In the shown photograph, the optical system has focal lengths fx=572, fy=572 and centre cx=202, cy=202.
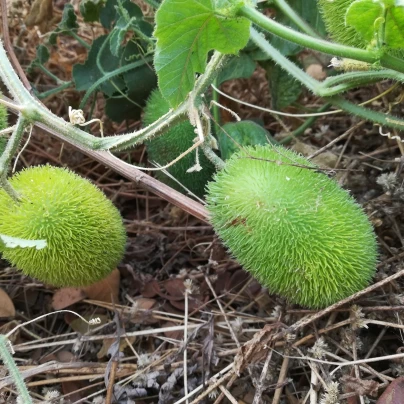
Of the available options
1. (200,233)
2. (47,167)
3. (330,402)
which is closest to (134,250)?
(200,233)

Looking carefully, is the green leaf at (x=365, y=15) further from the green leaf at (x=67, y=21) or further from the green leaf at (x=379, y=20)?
the green leaf at (x=67, y=21)

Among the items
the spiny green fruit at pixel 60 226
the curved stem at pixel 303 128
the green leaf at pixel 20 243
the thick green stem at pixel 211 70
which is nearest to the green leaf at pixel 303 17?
the curved stem at pixel 303 128

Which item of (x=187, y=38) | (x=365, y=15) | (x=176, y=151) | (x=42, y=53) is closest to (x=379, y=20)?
(x=365, y=15)

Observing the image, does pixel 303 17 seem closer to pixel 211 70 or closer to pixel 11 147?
pixel 211 70

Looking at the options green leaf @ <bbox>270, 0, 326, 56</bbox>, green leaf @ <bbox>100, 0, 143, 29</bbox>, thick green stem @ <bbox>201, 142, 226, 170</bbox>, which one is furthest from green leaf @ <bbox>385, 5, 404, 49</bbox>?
green leaf @ <bbox>100, 0, 143, 29</bbox>

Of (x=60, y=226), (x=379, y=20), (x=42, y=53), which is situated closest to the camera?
(x=379, y=20)

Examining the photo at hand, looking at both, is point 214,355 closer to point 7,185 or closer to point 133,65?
point 7,185
